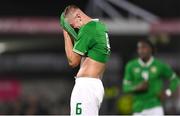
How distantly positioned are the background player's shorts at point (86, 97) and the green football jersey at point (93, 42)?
0.87 ft

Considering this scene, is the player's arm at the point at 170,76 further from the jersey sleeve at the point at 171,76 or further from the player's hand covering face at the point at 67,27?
the player's hand covering face at the point at 67,27

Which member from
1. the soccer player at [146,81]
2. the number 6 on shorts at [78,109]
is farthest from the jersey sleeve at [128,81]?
the number 6 on shorts at [78,109]

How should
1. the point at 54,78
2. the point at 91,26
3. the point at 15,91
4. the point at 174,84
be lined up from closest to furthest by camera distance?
the point at 91,26 < the point at 174,84 < the point at 15,91 < the point at 54,78

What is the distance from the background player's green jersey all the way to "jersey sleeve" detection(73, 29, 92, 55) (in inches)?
124

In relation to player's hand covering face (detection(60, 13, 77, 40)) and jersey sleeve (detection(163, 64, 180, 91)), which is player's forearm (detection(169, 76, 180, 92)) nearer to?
jersey sleeve (detection(163, 64, 180, 91))

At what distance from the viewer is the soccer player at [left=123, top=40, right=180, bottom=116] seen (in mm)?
9977

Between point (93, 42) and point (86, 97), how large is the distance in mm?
567

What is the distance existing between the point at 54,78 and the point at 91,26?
14.2m

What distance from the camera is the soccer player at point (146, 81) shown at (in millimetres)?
9977

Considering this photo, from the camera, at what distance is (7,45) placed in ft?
60.6

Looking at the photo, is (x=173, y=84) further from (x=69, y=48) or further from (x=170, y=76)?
(x=69, y=48)

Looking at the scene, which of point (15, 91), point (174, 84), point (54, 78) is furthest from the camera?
point (54, 78)

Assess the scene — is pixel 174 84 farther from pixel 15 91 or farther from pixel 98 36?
pixel 15 91

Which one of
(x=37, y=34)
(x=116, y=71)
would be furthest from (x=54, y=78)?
(x=37, y=34)
